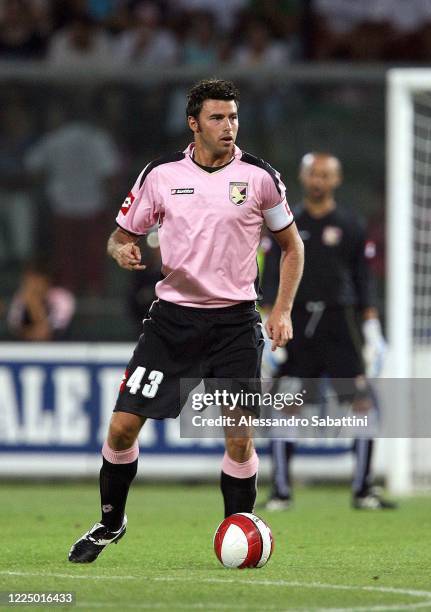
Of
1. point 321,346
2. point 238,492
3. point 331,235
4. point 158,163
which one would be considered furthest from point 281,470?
point 158,163

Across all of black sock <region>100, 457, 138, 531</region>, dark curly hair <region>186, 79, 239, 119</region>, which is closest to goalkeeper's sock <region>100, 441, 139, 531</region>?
black sock <region>100, 457, 138, 531</region>

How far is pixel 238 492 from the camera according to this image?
7.23 metres

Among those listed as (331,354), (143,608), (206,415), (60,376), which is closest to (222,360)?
(143,608)

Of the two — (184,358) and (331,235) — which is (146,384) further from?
(331,235)

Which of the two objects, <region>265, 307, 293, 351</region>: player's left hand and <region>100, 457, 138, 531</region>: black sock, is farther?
<region>100, 457, 138, 531</region>: black sock

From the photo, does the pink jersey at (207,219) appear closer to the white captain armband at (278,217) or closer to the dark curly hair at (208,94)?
the white captain armband at (278,217)

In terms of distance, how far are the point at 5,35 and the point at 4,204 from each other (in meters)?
2.44

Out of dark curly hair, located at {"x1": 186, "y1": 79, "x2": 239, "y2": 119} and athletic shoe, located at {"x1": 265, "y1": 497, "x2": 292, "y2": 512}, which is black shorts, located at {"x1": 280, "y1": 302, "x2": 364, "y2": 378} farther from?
dark curly hair, located at {"x1": 186, "y1": 79, "x2": 239, "y2": 119}

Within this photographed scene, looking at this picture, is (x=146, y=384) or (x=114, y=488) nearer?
(x=146, y=384)

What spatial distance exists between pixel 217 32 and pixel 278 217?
31.9 ft

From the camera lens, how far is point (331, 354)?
431 inches

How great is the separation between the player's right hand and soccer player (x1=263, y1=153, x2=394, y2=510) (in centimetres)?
398

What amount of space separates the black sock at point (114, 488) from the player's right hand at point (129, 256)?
0.96 m

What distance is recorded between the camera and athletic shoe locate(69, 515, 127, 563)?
23.3ft
